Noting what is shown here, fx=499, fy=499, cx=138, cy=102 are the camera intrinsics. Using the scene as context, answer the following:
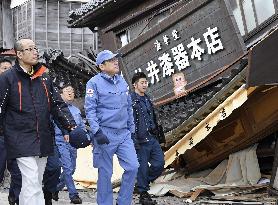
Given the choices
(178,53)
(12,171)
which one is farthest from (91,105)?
(178,53)

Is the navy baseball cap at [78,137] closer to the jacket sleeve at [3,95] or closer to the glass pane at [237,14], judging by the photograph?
the jacket sleeve at [3,95]

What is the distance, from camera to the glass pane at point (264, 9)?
11.2 meters

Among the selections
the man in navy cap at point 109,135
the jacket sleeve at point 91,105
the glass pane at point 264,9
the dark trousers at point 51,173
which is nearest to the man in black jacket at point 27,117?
the dark trousers at point 51,173

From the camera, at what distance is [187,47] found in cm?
1218

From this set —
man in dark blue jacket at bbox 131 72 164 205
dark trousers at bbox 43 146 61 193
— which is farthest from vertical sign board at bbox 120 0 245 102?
dark trousers at bbox 43 146 61 193

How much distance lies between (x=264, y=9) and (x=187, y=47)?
203cm

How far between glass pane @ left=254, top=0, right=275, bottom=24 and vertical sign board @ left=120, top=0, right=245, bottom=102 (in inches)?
28.6

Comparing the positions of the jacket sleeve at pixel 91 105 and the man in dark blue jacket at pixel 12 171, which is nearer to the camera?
the man in dark blue jacket at pixel 12 171

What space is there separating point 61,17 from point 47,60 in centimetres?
917

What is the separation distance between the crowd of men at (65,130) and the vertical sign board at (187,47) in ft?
12.6

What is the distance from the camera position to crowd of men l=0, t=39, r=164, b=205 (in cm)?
511

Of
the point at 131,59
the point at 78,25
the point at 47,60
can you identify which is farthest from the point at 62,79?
the point at 131,59

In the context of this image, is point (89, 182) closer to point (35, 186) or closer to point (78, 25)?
point (35, 186)

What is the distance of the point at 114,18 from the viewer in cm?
1733
